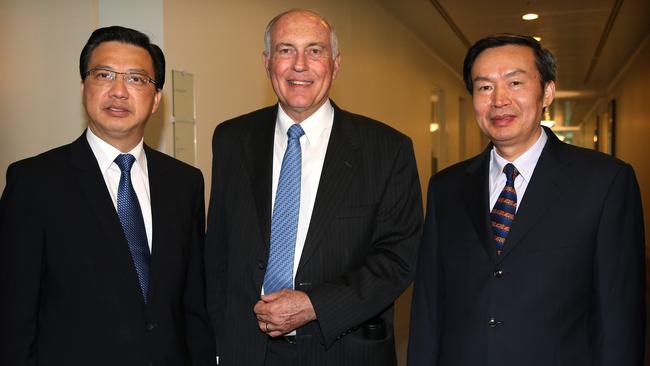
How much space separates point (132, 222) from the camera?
88.6 inches

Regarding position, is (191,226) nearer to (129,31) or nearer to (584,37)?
(129,31)

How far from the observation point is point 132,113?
7.54 ft

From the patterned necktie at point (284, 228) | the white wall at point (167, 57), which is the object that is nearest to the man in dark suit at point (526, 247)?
the patterned necktie at point (284, 228)

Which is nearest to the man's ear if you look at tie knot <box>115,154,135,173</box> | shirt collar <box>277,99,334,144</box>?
shirt collar <box>277,99,334,144</box>

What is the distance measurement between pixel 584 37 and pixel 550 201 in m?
9.95

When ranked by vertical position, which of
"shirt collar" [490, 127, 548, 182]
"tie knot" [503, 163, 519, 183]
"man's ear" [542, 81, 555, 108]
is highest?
"man's ear" [542, 81, 555, 108]

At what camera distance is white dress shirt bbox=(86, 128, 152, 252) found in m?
2.28

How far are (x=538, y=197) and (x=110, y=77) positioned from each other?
1496mm

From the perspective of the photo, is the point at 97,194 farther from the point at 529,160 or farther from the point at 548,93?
the point at 548,93

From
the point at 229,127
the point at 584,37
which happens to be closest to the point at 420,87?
the point at 584,37

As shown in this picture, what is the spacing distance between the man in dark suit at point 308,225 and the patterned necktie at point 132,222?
1.18 feet

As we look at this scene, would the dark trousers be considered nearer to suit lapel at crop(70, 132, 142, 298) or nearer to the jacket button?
suit lapel at crop(70, 132, 142, 298)

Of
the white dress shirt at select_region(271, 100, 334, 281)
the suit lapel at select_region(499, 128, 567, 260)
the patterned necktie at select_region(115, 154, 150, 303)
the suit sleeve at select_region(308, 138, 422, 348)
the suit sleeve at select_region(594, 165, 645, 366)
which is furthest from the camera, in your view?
the white dress shirt at select_region(271, 100, 334, 281)

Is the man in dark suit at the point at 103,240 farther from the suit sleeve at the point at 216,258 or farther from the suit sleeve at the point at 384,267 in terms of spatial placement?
the suit sleeve at the point at 384,267
